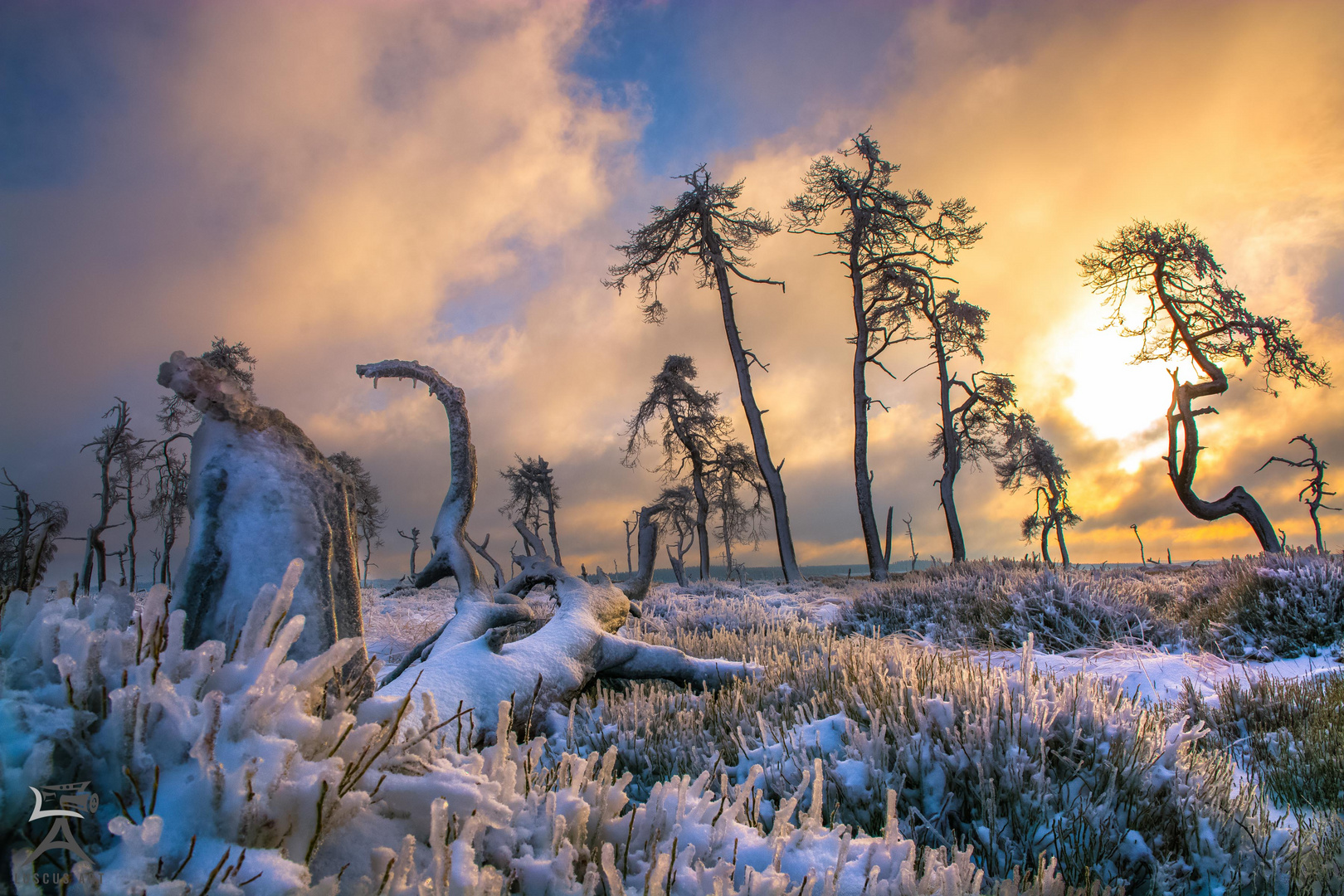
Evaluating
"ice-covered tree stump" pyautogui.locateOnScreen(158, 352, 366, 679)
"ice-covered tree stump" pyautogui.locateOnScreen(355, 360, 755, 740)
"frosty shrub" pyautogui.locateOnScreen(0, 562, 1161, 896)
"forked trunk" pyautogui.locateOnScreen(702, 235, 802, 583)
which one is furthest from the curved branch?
"forked trunk" pyautogui.locateOnScreen(702, 235, 802, 583)

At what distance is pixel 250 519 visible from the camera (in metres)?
2.36

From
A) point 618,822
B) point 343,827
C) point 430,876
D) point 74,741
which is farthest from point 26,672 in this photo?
point 618,822

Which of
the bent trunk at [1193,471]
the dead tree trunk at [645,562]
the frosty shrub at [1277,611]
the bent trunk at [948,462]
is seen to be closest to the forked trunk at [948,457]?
the bent trunk at [948,462]

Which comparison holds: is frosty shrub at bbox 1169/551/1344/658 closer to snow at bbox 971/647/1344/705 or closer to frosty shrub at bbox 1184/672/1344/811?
snow at bbox 971/647/1344/705

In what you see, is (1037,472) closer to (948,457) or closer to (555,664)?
(948,457)

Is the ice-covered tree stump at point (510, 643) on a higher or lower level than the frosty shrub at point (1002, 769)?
higher

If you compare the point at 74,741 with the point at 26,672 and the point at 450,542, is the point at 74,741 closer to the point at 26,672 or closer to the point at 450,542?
the point at 26,672

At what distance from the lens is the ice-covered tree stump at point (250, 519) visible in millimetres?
2248

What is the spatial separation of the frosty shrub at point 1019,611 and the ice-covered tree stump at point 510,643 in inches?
152

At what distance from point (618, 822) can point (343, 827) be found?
574 mm

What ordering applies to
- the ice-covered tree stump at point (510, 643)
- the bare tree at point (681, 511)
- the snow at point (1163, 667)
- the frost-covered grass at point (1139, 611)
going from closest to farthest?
the ice-covered tree stump at point (510, 643), the snow at point (1163, 667), the frost-covered grass at point (1139, 611), the bare tree at point (681, 511)

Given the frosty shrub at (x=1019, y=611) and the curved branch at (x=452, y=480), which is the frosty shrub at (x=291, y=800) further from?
the frosty shrub at (x=1019, y=611)

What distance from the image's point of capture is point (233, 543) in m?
2.31

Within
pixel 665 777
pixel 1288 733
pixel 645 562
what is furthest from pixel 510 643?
pixel 1288 733
